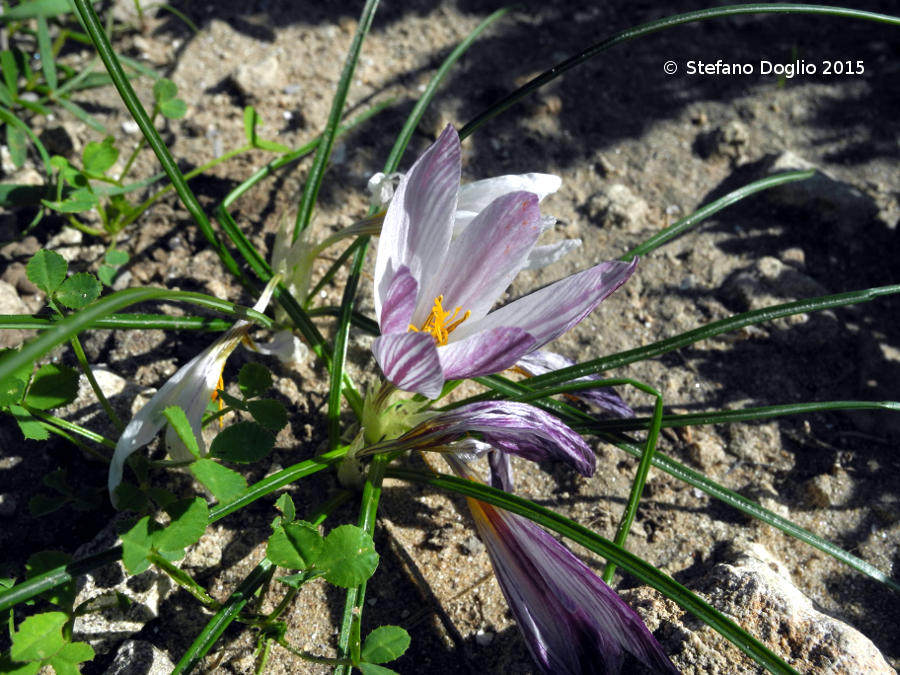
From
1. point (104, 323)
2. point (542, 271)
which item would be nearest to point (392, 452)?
point (104, 323)

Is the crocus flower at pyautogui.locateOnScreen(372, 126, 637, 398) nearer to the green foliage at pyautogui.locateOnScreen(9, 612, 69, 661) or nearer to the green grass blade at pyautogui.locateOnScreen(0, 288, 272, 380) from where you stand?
the green grass blade at pyautogui.locateOnScreen(0, 288, 272, 380)

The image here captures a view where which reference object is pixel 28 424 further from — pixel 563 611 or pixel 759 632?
pixel 759 632

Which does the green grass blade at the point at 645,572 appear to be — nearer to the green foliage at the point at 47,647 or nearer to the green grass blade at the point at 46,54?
the green foliage at the point at 47,647

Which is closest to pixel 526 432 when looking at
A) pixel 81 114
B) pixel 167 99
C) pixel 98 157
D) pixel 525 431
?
pixel 525 431

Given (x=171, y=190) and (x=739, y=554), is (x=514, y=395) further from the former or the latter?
(x=171, y=190)

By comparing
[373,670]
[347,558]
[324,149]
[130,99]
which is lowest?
[373,670]

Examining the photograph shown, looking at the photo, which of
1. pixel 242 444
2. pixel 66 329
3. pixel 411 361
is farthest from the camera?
pixel 242 444
